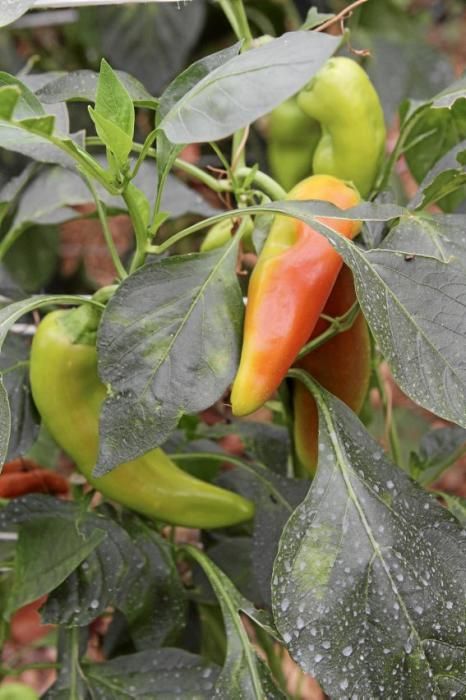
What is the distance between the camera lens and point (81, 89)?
27.1 inches

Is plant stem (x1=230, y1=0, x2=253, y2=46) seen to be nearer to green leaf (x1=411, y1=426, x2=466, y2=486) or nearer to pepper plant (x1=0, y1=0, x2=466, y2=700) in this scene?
pepper plant (x1=0, y1=0, x2=466, y2=700)

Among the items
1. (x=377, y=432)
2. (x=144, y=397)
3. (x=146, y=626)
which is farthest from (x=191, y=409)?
(x=377, y=432)

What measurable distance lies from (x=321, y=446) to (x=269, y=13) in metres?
1.04

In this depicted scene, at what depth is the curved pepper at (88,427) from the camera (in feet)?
2.10

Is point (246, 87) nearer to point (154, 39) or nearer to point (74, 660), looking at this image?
point (74, 660)

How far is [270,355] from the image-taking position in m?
0.57

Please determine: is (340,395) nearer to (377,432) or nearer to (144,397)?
(144,397)

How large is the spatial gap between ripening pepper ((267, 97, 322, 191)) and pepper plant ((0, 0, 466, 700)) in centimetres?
7

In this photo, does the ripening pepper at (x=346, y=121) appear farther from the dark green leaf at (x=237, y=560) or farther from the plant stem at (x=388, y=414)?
the dark green leaf at (x=237, y=560)

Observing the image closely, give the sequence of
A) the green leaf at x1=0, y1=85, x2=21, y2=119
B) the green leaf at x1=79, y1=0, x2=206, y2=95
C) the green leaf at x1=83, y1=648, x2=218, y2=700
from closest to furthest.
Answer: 1. the green leaf at x1=0, y1=85, x2=21, y2=119
2. the green leaf at x1=83, y1=648, x2=218, y2=700
3. the green leaf at x1=79, y1=0, x2=206, y2=95

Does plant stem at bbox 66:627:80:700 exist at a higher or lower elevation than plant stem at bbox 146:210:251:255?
lower

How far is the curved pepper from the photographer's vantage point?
0.64 meters

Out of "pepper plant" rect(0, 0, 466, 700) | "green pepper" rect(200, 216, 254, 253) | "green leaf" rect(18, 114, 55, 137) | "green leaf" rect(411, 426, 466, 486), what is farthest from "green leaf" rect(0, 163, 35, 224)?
"green leaf" rect(411, 426, 466, 486)

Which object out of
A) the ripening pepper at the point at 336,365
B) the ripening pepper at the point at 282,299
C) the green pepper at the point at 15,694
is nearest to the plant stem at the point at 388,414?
the ripening pepper at the point at 336,365
